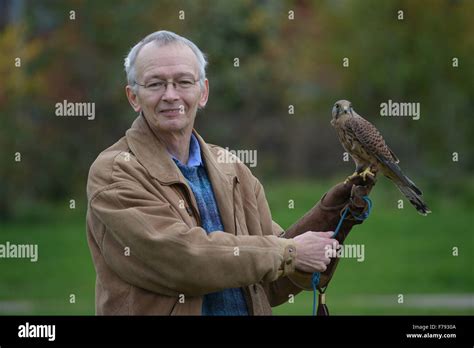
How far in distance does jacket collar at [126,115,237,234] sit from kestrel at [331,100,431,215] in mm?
849

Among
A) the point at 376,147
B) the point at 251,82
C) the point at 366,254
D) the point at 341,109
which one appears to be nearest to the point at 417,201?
the point at 376,147

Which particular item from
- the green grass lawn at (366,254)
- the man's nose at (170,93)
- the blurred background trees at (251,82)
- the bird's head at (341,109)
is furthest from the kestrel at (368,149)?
the blurred background trees at (251,82)

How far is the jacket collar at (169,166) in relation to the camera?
3.67 m

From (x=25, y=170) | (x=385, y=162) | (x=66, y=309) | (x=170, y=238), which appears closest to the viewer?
(x=170, y=238)

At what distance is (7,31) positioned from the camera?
57.6 ft

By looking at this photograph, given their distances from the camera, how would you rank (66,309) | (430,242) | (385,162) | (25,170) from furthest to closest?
(25,170)
(430,242)
(66,309)
(385,162)

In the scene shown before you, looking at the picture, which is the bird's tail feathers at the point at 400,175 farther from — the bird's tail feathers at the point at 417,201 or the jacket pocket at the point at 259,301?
the jacket pocket at the point at 259,301

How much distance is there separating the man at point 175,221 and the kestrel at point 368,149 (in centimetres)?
86

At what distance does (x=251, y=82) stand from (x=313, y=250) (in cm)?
1489

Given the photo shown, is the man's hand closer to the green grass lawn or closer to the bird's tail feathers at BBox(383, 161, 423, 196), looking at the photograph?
the bird's tail feathers at BBox(383, 161, 423, 196)
